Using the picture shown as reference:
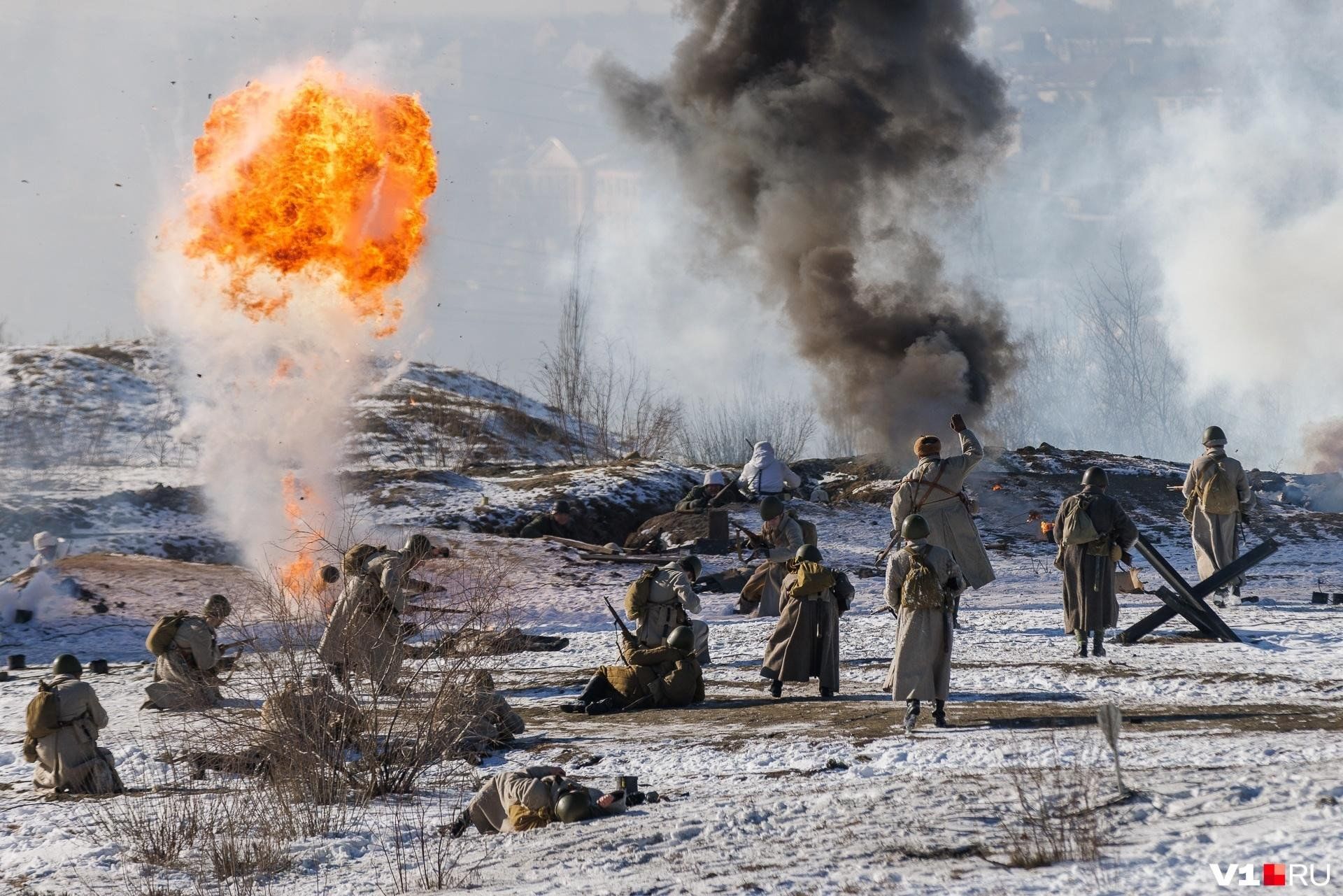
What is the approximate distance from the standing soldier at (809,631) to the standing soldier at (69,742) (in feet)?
17.9

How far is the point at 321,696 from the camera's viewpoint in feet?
34.2

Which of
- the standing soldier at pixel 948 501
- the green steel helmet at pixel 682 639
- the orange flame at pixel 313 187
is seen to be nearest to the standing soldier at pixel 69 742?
the green steel helmet at pixel 682 639

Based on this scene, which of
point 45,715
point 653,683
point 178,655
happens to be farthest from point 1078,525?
point 45,715

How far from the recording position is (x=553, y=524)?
88.4 feet

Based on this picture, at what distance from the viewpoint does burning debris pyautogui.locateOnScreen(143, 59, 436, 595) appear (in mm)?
21578

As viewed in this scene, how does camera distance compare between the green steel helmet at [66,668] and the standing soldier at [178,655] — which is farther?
the standing soldier at [178,655]

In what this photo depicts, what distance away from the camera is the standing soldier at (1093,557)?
13.2 metres

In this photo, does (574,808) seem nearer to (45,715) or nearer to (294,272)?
(45,715)

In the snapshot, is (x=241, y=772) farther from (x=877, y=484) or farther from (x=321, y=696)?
(x=877, y=484)

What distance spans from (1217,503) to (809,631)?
7202 mm

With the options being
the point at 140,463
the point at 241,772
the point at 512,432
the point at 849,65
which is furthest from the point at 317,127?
the point at 512,432

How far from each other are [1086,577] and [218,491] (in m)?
17.6

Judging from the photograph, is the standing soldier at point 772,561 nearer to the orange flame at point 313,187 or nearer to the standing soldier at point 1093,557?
the standing soldier at point 1093,557

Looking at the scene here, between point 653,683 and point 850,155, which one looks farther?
point 850,155
